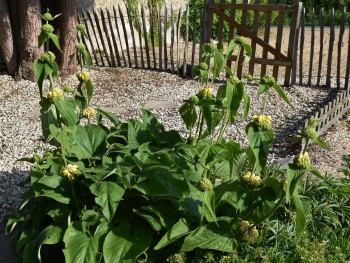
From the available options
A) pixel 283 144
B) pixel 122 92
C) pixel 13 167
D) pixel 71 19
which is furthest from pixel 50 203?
pixel 71 19

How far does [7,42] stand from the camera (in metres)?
7.98

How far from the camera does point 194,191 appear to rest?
262 centimetres

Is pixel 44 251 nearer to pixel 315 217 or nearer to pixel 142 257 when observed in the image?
pixel 142 257

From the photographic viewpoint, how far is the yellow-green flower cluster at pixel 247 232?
272cm

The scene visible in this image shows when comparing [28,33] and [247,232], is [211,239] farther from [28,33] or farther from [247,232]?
[28,33]

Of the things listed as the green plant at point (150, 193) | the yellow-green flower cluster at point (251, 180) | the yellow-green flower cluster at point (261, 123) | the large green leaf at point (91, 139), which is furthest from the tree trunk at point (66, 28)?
the yellow-green flower cluster at point (261, 123)

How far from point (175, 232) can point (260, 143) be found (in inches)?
27.4

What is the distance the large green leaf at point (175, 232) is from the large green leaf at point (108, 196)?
30cm

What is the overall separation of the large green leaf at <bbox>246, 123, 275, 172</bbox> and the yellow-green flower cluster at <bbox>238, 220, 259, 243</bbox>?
21.4 inches

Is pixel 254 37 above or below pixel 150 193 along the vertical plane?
below

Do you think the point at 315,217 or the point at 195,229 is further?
the point at 315,217

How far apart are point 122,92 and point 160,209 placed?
5.28 m

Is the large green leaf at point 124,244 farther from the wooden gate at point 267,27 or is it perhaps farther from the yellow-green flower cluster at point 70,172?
the wooden gate at point 267,27

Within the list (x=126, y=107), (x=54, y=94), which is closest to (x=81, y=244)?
(x=54, y=94)
